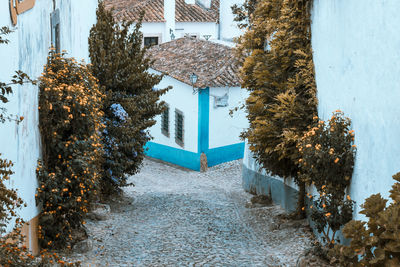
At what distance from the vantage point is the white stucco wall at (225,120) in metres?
22.5

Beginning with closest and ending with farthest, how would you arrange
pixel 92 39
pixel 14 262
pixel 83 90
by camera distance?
pixel 14 262, pixel 83 90, pixel 92 39

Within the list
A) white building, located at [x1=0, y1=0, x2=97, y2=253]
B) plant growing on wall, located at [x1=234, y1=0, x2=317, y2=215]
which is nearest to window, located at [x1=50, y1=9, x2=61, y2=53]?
white building, located at [x1=0, y1=0, x2=97, y2=253]

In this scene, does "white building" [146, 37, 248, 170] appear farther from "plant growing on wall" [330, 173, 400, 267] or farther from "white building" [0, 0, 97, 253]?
"plant growing on wall" [330, 173, 400, 267]

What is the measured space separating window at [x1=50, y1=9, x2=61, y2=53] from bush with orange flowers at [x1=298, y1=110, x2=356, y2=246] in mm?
5354

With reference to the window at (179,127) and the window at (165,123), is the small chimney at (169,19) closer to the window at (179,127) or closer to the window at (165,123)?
the window at (165,123)

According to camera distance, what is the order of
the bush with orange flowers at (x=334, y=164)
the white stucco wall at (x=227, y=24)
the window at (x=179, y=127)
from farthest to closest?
the white stucco wall at (x=227, y=24)
the window at (x=179, y=127)
the bush with orange flowers at (x=334, y=164)

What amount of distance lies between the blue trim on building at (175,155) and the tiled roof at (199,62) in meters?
3.04

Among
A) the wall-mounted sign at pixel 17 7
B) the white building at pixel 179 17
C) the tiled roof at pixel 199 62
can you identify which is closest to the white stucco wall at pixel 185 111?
the tiled roof at pixel 199 62

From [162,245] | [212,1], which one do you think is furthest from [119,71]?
[212,1]

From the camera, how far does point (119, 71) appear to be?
13.9 m

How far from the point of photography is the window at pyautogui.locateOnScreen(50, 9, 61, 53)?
1055 cm

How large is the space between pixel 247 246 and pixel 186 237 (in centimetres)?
131

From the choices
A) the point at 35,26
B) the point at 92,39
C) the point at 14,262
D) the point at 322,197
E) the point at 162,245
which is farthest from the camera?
the point at 92,39

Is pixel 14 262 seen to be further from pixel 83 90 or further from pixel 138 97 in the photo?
pixel 138 97
